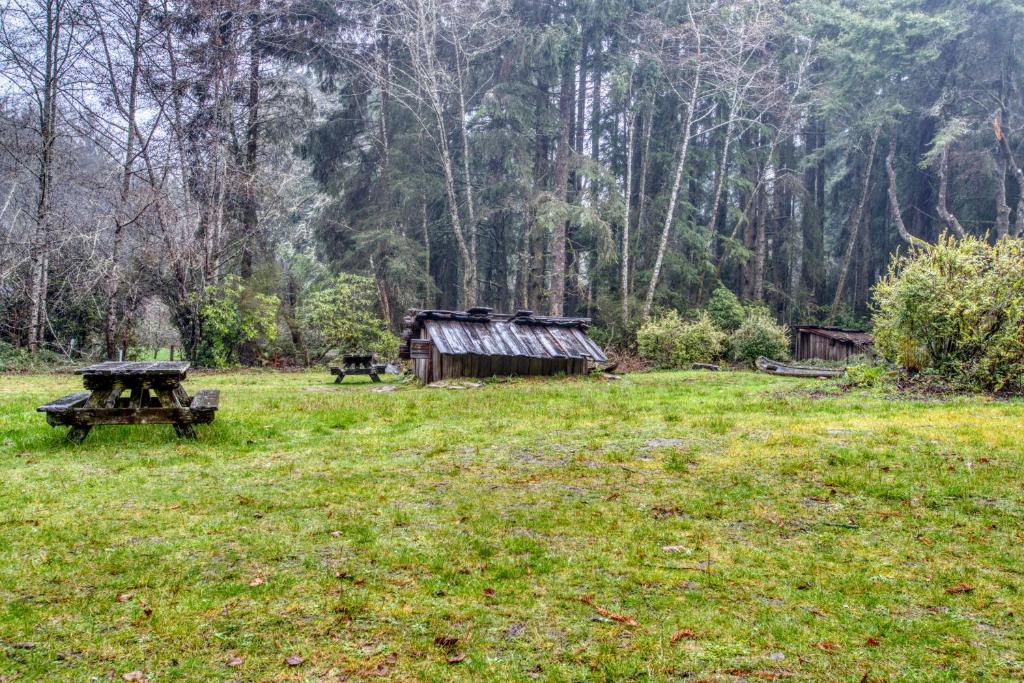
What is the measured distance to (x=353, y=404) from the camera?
1009cm

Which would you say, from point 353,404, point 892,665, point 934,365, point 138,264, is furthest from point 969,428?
point 138,264

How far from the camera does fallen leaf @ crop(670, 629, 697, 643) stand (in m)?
2.54

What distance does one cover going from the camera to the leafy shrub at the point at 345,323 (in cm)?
2100

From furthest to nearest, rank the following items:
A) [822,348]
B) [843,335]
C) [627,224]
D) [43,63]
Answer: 1. [627,224]
2. [822,348]
3. [843,335]
4. [43,63]

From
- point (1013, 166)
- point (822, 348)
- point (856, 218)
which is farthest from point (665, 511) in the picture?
point (856, 218)

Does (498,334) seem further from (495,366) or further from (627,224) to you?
(627,224)

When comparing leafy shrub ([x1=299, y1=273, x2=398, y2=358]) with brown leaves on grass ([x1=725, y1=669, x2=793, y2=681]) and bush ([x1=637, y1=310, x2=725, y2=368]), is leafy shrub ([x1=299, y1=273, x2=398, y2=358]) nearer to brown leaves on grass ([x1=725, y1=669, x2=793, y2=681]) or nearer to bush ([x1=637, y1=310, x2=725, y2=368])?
bush ([x1=637, y1=310, x2=725, y2=368])

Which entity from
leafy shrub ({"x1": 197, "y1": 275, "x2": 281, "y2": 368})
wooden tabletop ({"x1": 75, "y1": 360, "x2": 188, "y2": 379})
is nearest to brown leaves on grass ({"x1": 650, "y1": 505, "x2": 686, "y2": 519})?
wooden tabletop ({"x1": 75, "y1": 360, "x2": 188, "y2": 379})

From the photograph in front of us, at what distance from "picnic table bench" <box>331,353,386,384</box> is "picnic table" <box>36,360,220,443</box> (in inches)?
352

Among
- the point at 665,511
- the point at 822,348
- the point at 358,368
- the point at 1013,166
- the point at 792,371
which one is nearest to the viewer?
the point at 665,511

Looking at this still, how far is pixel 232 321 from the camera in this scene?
20.2 m

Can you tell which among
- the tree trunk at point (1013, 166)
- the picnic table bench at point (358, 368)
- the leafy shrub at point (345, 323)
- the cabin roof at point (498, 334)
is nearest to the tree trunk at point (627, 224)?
the cabin roof at point (498, 334)

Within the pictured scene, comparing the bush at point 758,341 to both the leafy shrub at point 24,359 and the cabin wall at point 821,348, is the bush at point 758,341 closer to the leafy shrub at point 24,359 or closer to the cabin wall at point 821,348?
the cabin wall at point 821,348

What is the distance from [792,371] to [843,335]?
20.5ft
